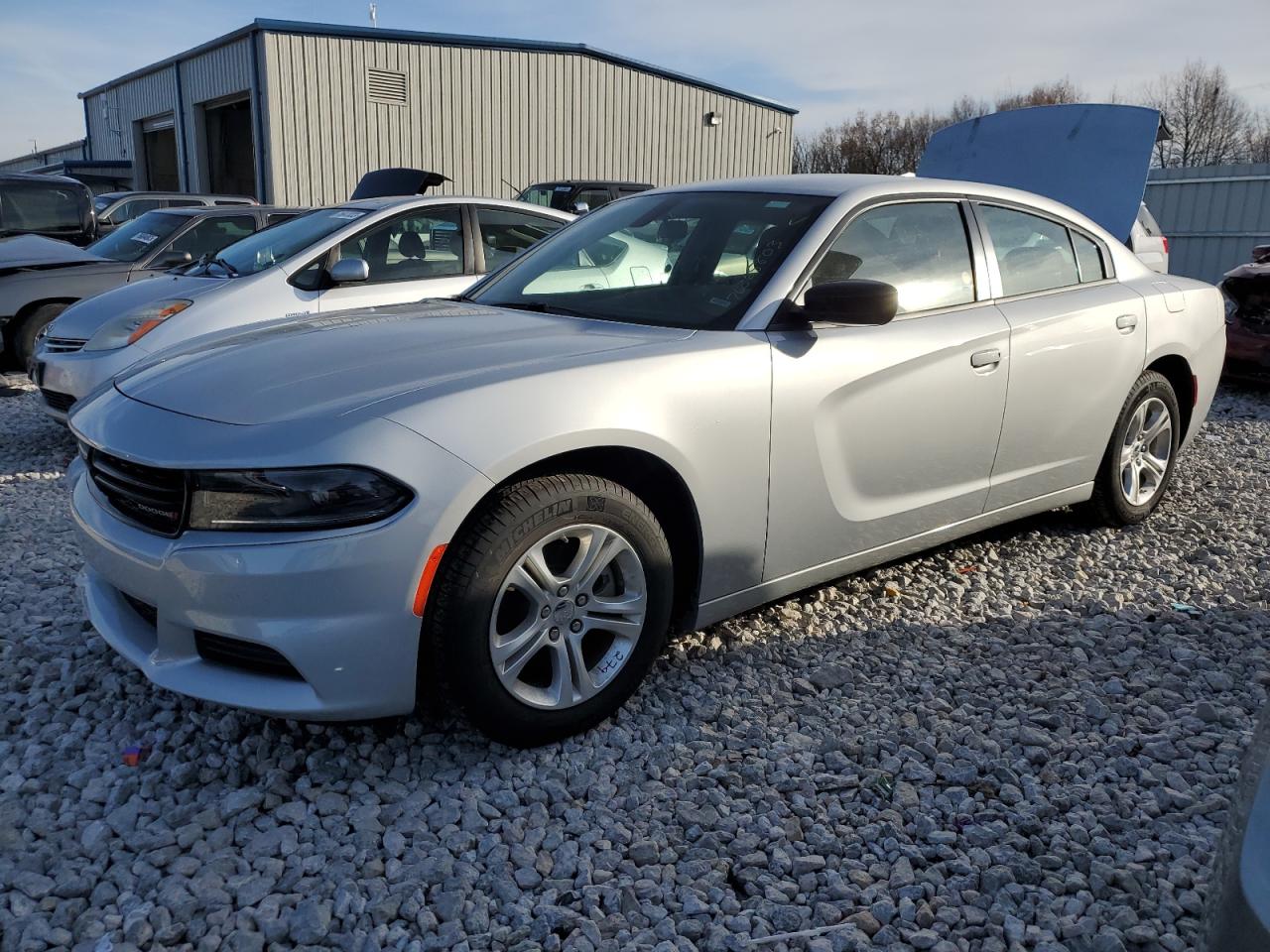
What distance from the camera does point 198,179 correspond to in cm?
2241

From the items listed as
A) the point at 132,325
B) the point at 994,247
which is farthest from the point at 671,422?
the point at 132,325

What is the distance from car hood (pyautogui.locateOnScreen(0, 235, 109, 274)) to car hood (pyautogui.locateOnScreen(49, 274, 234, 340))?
88.4 inches

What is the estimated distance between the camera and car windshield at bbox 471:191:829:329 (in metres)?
3.21

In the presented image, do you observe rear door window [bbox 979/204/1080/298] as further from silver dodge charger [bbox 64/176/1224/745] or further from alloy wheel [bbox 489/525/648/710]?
alloy wheel [bbox 489/525/648/710]

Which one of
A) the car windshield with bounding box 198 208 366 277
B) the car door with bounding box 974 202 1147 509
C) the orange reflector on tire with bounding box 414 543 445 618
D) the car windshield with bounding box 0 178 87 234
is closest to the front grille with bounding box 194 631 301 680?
the orange reflector on tire with bounding box 414 543 445 618

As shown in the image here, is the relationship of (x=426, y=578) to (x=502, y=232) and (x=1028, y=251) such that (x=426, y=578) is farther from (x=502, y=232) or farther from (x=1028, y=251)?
(x=502, y=232)

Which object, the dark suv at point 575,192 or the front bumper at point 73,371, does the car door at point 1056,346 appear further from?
the dark suv at point 575,192

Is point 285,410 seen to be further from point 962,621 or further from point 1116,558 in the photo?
point 1116,558

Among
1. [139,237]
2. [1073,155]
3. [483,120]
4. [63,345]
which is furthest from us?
[483,120]

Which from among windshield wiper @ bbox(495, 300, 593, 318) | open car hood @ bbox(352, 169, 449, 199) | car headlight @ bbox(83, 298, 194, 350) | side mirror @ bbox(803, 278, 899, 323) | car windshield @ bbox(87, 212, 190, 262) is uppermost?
open car hood @ bbox(352, 169, 449, 199)

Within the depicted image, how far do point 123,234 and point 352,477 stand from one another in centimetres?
798

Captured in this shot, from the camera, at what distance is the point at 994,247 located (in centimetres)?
386

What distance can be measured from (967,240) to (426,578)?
100 inches

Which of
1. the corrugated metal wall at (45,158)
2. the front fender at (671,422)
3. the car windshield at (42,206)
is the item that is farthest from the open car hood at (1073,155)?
the corrugated metal wall at (45,158)
